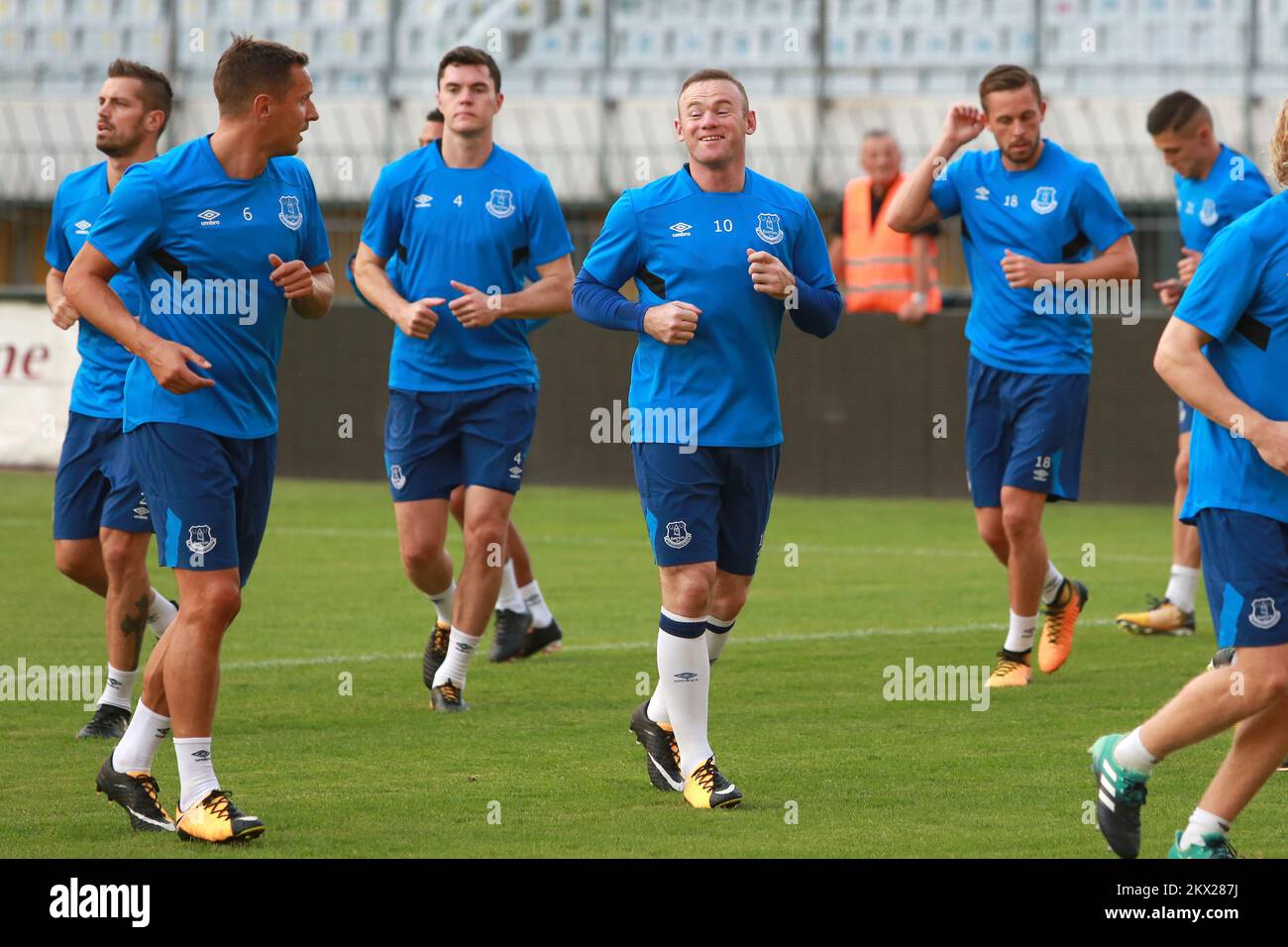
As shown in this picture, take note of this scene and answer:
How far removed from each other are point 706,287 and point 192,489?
169cm

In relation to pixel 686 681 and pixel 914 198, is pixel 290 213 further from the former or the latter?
pixel 914 198

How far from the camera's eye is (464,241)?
8.99m

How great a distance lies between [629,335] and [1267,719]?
13.5 m

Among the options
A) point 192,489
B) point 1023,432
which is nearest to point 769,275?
point 192,489

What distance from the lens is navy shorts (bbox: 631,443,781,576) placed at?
6.82 m

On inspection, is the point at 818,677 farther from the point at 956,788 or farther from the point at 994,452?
the point at 956,788

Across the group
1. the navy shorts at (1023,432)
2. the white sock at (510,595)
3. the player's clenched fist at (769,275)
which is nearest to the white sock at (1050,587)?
the navy shorts at (1023,432)

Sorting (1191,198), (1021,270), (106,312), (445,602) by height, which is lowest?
(445,602)

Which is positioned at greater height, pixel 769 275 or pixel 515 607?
pixel 769 275

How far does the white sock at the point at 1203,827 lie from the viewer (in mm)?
5602

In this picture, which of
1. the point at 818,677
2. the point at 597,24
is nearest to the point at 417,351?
the point at 818,677

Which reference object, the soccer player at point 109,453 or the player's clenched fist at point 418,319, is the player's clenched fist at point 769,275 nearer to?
the player's clenched fist at point 418,319

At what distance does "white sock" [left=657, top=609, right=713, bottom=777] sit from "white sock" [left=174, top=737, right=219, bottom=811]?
141 cm

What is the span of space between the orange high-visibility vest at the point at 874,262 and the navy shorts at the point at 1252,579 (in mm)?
12681
